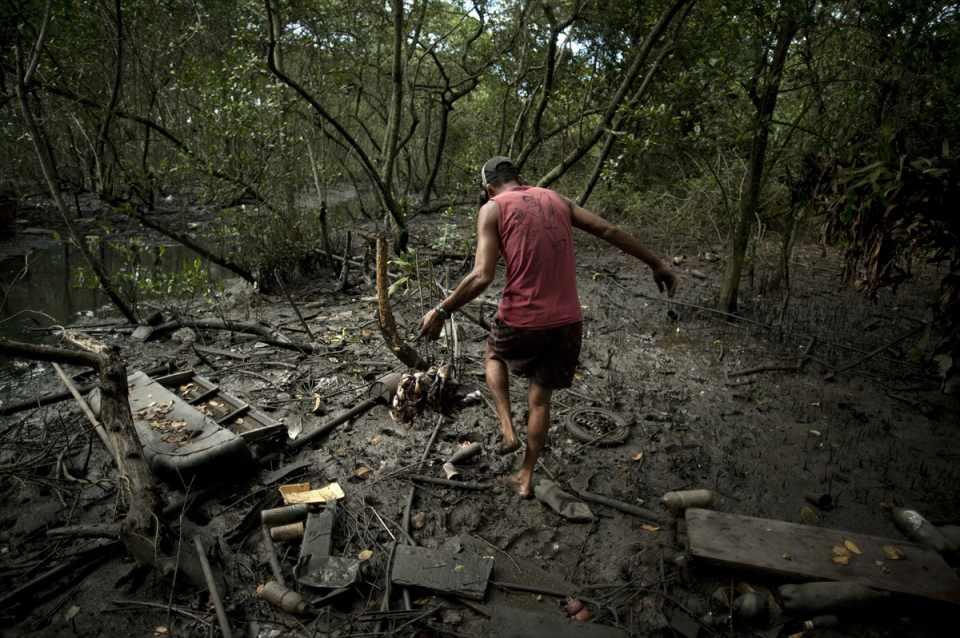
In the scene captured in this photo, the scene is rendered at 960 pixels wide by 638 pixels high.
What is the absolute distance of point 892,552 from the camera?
3004mm

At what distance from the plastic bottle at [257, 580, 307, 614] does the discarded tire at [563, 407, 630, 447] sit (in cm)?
245

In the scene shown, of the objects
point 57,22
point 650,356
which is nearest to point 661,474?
point 650,356

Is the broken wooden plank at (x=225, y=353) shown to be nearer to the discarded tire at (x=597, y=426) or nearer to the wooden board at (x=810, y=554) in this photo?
the discarded tire at (x=597, y=426)

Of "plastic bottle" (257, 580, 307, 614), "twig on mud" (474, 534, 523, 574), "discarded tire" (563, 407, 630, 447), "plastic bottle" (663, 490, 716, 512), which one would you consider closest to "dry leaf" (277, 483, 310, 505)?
"plastic bottle" (257, 580, 307, 614)

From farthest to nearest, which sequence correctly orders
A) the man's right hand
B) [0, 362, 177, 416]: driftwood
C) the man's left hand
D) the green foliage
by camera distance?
the green foliage → [0, 362, 177, 416]: driftwood → the man's right hand → the man's left hand

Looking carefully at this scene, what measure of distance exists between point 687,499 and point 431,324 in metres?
2.11

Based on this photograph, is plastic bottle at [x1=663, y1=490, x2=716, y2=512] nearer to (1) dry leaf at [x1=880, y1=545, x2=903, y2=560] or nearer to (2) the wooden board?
(2) the wooden board

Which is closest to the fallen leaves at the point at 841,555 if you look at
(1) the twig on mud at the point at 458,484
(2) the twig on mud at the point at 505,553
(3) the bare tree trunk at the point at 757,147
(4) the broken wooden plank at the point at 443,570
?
(2) the twig on mud at the point at 505,553

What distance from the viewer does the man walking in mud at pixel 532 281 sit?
3.26 meters

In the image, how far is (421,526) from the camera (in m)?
3.49

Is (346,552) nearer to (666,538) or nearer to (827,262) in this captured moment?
(666,538)

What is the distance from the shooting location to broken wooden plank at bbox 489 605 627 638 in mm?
2682

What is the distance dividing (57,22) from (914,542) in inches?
459

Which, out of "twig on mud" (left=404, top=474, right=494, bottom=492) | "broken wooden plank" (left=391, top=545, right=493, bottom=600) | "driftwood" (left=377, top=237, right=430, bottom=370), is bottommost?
"broken wooden plank" (left=391, top=545, right=493, bottom=600)
